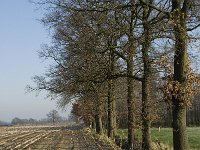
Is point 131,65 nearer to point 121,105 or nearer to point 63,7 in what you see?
point 63,7

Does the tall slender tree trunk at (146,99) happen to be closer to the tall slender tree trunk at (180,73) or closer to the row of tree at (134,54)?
the row of tree at (134,54)

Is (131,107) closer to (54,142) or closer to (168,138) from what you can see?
(54,142)

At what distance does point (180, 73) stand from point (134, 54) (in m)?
8.02

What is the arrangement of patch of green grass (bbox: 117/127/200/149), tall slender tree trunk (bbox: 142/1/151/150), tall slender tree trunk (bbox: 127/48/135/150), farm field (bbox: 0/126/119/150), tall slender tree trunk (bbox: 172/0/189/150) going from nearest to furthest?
tall slender tree trunk (bbox: 172/0/189/150), tall slender tree trunk (bbox: 142/1/151/150), tall slender tree trunk (bbox: 127/48/135/150), farm field (bbox: 0/126/119/150), patch of green grass (bbox: 117/127/200/149)

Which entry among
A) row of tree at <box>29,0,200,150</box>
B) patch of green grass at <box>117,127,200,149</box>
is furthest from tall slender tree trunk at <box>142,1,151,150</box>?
patch of green grass at <box>117,127,200,149</box>

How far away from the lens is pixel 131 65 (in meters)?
30.4

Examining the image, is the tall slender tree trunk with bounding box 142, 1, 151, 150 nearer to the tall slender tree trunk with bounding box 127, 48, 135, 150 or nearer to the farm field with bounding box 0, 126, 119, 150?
the tall slender tree trunk with bounding box 127, 48, 135, 150

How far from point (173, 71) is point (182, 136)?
2501mm

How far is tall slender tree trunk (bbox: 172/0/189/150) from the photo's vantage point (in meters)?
18.4

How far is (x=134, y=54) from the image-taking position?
26.3 metres

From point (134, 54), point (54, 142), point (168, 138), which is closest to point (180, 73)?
point (134, 54)

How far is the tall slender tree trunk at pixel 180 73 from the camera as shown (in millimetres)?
18359

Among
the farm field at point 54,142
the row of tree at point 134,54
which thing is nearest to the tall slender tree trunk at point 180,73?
the row of tree at point 134,54

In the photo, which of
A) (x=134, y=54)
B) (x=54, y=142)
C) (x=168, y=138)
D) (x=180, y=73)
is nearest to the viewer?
(x=180, y=73)
